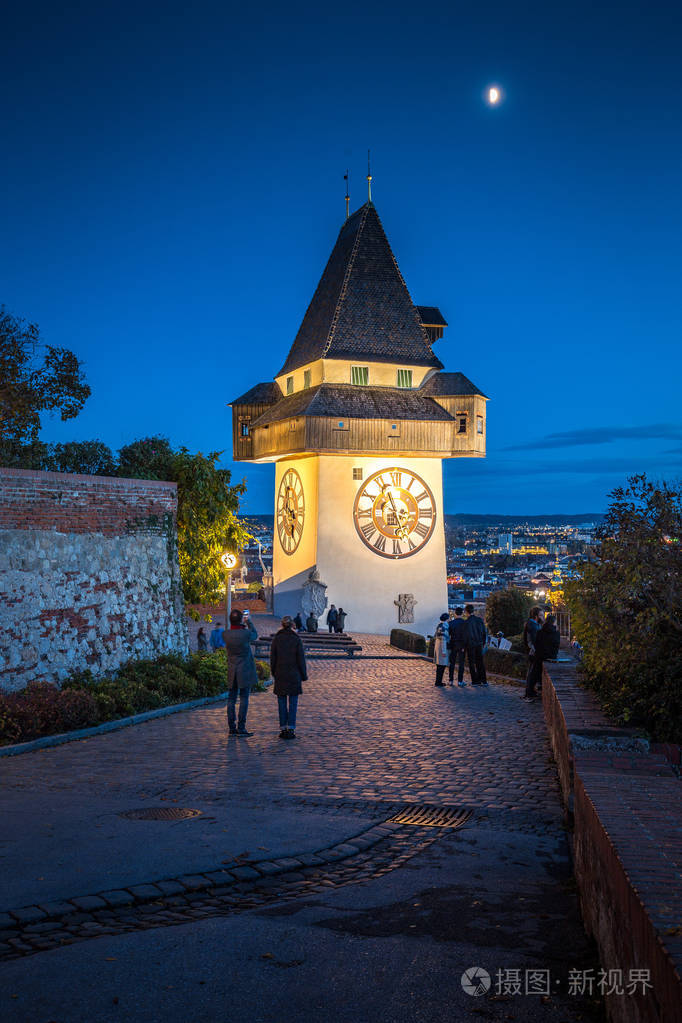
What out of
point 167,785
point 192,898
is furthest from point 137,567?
point 192,898

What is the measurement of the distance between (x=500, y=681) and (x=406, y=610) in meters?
18.9

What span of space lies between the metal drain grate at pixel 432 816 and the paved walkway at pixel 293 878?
0.17 m

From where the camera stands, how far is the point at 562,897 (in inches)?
280

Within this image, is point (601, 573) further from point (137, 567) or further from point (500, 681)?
point (500, 681)

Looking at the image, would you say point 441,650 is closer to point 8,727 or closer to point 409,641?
point 8,727

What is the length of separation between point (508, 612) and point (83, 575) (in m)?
22.3

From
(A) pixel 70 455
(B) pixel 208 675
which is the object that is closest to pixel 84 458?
(A) pixel 70 455

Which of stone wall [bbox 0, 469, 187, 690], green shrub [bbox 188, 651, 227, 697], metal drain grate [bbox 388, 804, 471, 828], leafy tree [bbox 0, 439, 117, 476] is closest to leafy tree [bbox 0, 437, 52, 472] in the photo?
leafy tree [bbox 0, 439, 117, 476]

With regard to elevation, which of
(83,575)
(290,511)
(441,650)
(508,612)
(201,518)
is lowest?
(441,650)

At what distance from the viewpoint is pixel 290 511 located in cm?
4697

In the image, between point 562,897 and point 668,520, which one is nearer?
point 562,897

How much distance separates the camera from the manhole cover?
9273 mm

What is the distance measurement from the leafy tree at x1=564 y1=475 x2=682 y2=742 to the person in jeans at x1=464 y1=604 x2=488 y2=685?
7.95m

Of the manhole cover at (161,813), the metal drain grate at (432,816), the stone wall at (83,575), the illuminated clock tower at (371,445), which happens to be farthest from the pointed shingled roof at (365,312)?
the manhole cover at (161,813)
